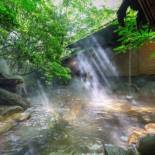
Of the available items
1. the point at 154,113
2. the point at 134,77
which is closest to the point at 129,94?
the point at 134,77

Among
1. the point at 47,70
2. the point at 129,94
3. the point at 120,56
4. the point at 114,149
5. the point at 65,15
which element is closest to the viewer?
the point at 114,149

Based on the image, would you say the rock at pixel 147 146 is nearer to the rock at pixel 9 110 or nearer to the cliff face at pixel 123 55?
the rock at pixel 9 110

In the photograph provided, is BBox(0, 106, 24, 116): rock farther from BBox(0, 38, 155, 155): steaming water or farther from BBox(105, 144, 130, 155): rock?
BBox(105, 144, 130, 155): rock

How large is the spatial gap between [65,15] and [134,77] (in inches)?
412

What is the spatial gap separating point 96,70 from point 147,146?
17.3 meters

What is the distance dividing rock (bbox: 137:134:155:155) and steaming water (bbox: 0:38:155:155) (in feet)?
5.12

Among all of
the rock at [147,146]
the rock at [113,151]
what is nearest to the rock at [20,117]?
the rock at [113,151]

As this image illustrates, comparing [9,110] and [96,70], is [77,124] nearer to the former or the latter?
[9,110]

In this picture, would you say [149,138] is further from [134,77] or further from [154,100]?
[134,77]

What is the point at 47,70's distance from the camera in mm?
17641

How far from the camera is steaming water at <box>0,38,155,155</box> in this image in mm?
9211

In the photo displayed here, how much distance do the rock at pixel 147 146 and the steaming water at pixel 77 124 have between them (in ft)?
5.12

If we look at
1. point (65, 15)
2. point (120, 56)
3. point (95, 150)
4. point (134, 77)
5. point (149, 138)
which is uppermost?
point (65, 15)

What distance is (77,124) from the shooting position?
12.5 metres
